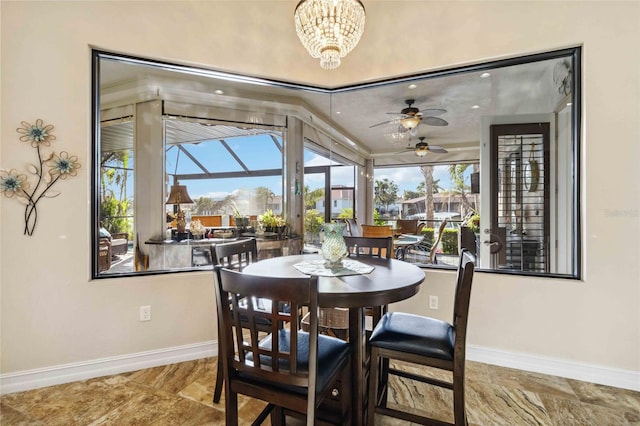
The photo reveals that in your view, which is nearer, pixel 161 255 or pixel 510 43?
pixel 510 43

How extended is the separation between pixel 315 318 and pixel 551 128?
2.73 metres

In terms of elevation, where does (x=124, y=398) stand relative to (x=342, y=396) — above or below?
below

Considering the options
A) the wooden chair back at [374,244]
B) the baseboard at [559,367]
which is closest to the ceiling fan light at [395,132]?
the wooden chair back at [374,244]

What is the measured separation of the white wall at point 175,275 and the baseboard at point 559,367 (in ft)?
0.13

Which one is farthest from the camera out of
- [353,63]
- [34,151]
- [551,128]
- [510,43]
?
[353,63]

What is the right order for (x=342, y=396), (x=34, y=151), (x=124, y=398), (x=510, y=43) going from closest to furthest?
(x=342, y=396)
(x=124, y=398)
(x=34, y=151)
(x=510, y=43)

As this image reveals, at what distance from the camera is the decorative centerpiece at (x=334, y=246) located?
6.46 ft

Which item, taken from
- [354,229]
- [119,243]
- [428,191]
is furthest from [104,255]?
[428,191]

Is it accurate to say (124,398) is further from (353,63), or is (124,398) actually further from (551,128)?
(551,128)

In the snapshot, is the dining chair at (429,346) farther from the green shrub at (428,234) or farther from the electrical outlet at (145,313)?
the electrical outlet at (145,313)

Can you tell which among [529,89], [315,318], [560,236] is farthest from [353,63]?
[315,318]

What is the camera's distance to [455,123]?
10.7ft

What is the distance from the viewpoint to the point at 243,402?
2.06 metres

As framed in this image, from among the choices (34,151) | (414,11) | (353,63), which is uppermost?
(414,11)
